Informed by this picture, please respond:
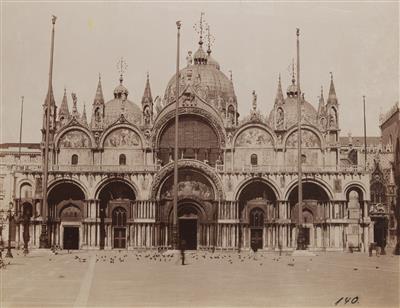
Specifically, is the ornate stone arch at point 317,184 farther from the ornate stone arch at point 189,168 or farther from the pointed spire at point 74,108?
the pointed spire at point 74,108

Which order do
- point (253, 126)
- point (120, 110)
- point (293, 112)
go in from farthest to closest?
point (120, 110), point (293, 112), point (253, 126)

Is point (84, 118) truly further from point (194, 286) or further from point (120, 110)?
point (194, 286)

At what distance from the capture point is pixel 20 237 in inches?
2345

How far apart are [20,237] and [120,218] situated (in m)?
8.84

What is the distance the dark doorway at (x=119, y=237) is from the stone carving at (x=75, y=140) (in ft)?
→ 27.4

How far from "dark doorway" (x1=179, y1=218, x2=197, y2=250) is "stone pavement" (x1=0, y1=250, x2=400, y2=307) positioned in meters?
26.9

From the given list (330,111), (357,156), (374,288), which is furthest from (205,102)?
(374,288)

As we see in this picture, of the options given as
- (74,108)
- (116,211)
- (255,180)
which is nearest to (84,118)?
(74,108)

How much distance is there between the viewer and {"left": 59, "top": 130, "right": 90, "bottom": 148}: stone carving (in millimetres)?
62094

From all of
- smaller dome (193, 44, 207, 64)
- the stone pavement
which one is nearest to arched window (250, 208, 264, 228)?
smaller dome (193, 44, 207, 64)

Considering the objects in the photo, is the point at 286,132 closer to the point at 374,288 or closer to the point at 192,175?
the point at 192,175

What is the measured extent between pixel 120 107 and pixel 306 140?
2181cm

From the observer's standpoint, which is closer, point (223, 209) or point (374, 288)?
point (374, 288)

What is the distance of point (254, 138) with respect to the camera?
61062 mm
